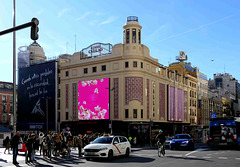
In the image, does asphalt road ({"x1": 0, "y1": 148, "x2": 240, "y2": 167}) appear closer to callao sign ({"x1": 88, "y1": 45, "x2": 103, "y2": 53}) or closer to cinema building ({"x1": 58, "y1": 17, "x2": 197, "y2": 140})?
cinema building ({"x1": 58, "y1": 17, "x2": 197, "y2": 140})

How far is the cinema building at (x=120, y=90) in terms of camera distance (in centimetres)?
5312

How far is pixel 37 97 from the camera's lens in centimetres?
6675

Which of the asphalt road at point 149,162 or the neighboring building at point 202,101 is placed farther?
the neighboring building at point 202,101

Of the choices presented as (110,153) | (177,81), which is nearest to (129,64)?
(177,81)

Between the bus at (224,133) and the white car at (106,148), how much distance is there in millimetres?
11866

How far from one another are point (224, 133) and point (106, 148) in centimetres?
1451

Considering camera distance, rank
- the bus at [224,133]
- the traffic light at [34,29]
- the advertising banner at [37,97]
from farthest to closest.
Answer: the advertising banner at [37,97], the bus at [224,133], the traffic light at [34,29]

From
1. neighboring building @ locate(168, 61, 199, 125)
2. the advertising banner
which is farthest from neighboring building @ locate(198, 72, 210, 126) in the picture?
the advertising banner

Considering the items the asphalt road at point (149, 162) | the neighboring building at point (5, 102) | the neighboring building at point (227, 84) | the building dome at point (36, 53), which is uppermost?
the building dome at point (36, 53)

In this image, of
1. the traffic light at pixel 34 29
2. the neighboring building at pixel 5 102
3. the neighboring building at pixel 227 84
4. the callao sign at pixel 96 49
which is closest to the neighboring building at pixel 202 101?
the callao sign at pixel 96 49

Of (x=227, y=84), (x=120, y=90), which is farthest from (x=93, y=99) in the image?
(x=227, y=84)

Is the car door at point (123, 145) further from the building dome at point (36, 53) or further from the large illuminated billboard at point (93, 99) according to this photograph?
the building dome at point (36, 53)

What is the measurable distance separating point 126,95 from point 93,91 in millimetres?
7041

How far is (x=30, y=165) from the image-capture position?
685 inches
